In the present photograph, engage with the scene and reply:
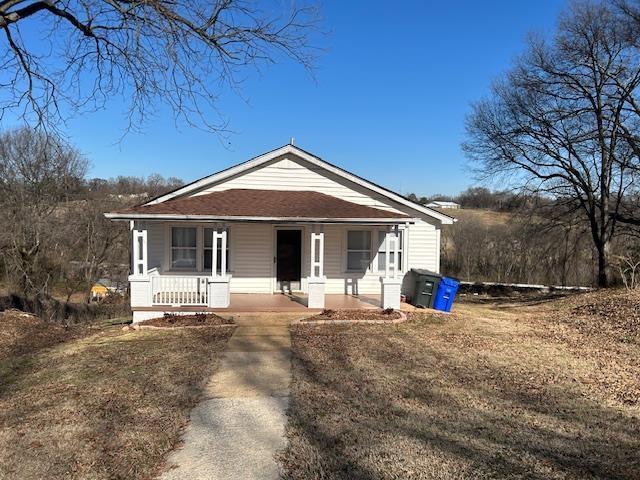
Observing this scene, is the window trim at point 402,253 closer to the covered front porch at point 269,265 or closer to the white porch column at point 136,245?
the covered front porch at point 269,265

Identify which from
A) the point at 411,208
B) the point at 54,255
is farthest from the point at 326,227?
the point at 54,255

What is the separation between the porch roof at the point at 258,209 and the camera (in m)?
11.8

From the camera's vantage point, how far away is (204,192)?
46.5ft

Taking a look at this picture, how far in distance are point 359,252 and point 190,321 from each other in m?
5.92

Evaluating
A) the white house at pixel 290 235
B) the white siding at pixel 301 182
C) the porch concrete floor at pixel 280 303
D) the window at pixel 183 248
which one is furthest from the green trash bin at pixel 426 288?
the window at pixel 183 248

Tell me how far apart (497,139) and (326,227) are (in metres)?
11.5

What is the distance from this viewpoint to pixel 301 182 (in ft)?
48.3

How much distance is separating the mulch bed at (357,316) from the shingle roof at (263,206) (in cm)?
246

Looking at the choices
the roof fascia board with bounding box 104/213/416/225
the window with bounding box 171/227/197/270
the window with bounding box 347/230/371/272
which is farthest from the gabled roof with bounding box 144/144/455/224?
the roof fascia board with bounding box 104/213/416/225

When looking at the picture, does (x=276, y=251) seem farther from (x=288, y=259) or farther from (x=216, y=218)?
(x=216, y=218)

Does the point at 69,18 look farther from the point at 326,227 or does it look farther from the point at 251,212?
the point at 326,227

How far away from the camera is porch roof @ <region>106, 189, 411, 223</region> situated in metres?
11.8

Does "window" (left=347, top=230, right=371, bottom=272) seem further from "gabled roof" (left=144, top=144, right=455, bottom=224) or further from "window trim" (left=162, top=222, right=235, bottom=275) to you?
"window trim" (left=162, top=222, right=235, bottom=275)

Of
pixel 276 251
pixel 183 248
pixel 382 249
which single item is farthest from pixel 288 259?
pixel 183 248
